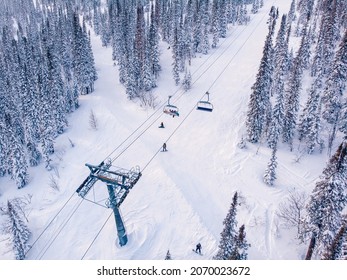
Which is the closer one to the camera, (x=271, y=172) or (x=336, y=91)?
(x=271, y=172)

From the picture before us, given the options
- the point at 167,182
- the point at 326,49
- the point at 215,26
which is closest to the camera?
the point at 167,182

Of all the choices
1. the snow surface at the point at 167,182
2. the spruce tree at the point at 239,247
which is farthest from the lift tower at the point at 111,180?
the spruce tree at the point at 239,247

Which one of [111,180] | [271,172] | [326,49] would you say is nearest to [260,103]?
[271,172]

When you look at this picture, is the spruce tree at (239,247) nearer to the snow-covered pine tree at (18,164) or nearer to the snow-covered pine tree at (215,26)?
the snow-covered pine tree at (18,164)

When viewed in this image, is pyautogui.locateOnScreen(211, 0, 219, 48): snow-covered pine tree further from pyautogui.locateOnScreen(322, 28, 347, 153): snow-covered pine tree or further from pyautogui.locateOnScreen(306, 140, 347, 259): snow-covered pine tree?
pyautogui.locateOnScreen(306, 140, 347, 259): snow-covered pine tree

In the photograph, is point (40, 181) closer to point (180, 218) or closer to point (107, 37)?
point (180, 218)

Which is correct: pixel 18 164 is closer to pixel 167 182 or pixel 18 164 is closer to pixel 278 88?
pixel 167 182

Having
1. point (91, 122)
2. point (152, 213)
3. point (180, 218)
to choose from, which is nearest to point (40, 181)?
point (91, 122)
